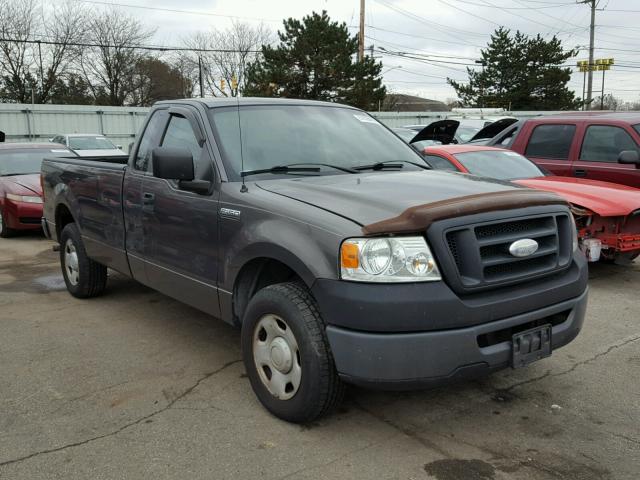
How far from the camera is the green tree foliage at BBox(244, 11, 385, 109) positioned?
1411 inches

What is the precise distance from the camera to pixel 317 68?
119 feet

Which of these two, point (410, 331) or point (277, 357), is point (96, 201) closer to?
point (277, 357)

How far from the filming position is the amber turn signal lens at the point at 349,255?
2924 mm

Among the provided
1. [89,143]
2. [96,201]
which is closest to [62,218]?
[96,201]

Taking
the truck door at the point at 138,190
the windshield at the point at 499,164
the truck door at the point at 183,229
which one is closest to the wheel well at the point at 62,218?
the truck door at the point at 138,190

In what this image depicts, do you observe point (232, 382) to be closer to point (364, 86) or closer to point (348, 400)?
point (348, 400)


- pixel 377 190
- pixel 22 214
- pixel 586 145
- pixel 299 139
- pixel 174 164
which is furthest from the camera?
pixel 22 214

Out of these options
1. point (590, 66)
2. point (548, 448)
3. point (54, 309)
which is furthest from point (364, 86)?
point (548, 448)

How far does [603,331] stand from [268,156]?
317 centimetres

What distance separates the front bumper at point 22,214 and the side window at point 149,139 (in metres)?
5.73

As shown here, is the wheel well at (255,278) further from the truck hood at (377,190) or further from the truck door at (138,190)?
the truck door at (138,190)

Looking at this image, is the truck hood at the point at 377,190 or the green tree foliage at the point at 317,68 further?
the green tree foliage at the point at 317,68

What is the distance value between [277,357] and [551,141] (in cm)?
656

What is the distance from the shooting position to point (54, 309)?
19.0 feet
